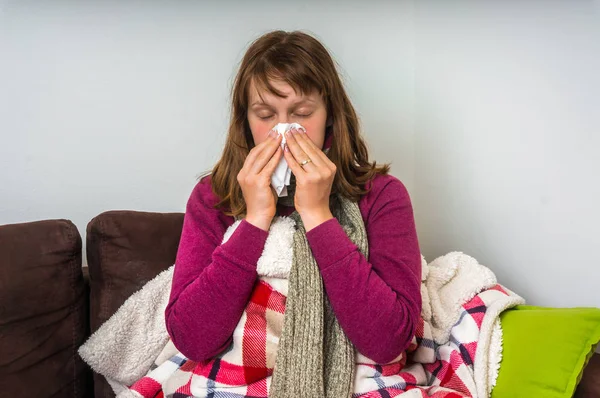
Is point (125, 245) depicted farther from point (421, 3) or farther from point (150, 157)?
point (421, 3)

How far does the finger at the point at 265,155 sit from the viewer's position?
1171mm

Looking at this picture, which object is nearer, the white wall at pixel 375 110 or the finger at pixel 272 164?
the finger at pixel 272 164

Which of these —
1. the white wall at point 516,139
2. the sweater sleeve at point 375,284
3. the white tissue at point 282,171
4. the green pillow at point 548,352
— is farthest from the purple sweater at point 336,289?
the white wall at point 516,139

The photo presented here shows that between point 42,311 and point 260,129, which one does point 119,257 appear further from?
point 260,129

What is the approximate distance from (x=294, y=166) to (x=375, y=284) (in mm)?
289

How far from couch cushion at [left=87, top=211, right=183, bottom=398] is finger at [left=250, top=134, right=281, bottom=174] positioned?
46 centimetres

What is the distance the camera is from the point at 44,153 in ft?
5.33

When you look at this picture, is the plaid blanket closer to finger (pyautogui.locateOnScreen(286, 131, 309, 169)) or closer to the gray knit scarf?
the gray knit scarf

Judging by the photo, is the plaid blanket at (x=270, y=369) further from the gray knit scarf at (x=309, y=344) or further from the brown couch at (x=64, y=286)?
the brown couch at (x=64, y=286)

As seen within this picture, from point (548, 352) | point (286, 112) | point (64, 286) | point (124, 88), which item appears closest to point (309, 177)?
point (286, 112)

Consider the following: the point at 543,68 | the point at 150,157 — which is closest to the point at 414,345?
the point at 543,68

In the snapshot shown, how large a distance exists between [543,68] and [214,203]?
82 centimetres

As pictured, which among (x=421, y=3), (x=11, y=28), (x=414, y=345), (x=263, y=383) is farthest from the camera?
(x=421, y=3)

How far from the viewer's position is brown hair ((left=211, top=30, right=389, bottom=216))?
1.21 meters
